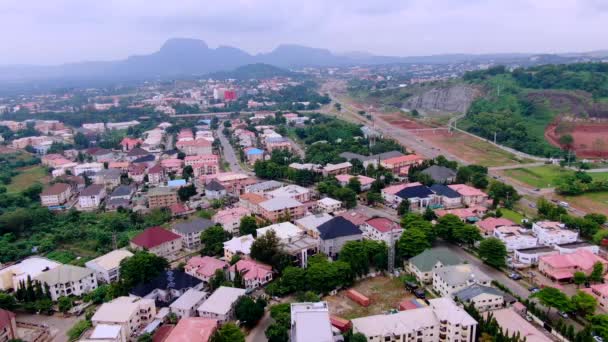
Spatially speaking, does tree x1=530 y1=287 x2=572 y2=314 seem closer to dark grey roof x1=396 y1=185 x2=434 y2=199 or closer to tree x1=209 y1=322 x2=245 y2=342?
tree x1=209 y1=322 x2=245 y2=342

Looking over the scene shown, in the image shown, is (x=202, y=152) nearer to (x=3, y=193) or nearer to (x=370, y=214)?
(x=3, y=193)

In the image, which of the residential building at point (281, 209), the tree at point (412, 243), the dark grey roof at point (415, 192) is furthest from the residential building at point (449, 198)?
the residential building at point (281, 209)

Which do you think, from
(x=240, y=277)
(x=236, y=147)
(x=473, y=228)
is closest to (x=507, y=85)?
(x=236, y=147)

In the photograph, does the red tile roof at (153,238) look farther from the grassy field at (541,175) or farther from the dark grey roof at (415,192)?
the grassy field at (541,175)

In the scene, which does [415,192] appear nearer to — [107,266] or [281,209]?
[281,209]

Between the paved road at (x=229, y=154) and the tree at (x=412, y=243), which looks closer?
the tree at (x=412, y=243)

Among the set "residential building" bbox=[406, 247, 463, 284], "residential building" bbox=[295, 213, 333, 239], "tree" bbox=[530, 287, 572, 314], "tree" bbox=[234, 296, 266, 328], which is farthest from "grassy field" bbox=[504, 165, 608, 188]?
"tree" bbox=[234, 296, 266, 328]
